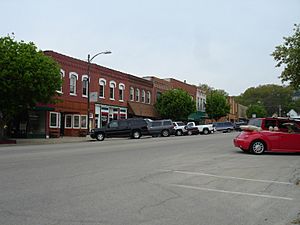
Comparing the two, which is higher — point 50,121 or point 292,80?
point 292,80

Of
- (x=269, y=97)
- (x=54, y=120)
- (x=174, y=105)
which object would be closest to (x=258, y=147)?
(x=54, y=120)

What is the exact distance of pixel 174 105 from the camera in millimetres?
54031

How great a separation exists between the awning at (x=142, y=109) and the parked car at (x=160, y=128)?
336 inches

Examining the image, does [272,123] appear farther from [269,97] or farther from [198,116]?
[269,97]

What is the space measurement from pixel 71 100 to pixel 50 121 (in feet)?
11.9

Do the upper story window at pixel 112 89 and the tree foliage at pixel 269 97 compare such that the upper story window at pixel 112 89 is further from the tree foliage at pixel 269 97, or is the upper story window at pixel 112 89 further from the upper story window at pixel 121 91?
the tree foliage at pixel 269 97

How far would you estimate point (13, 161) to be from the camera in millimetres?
14961

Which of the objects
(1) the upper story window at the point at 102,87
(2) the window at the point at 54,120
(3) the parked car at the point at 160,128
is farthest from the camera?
(1) the upper story window at the point at 102,87

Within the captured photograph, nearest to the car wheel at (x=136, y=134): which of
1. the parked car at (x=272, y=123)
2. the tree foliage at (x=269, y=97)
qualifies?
the parked car at (x=272, y=123)

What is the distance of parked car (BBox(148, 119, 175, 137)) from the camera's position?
41272 mm

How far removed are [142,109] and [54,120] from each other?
16.5 m

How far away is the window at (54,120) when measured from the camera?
3791 cm

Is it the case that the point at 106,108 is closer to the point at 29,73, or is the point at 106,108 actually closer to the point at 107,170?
the point at 29,73

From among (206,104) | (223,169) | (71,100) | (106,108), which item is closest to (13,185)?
(223,169)
